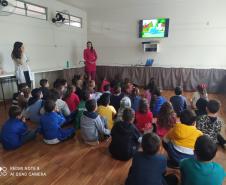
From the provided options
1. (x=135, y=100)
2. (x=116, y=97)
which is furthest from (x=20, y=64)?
(x=135, y=100)

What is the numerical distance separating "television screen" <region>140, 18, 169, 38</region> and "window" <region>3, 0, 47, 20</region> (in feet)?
10.4

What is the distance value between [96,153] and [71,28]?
17.0 feet

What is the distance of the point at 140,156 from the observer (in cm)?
150

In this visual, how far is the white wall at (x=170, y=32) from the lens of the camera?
5.79m

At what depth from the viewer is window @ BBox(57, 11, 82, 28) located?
20.3 feet

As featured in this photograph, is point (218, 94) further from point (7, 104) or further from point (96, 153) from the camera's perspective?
point (7, 104)

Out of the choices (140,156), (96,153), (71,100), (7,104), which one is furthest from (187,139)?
(7,104)

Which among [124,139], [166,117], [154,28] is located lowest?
[124,139]

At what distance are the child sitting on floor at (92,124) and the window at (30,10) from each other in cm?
355

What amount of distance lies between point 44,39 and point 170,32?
3.97 meters

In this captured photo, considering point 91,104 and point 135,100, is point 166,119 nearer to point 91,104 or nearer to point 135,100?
point 135,100

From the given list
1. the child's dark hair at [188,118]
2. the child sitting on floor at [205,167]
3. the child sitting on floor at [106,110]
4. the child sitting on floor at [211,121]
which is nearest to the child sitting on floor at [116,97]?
the child sitting on floor at [106,110]

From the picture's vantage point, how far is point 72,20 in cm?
654

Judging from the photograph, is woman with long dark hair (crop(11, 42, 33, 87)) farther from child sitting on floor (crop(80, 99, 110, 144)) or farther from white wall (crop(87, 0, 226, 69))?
white wall (crop(87, 0, 226, 69))
